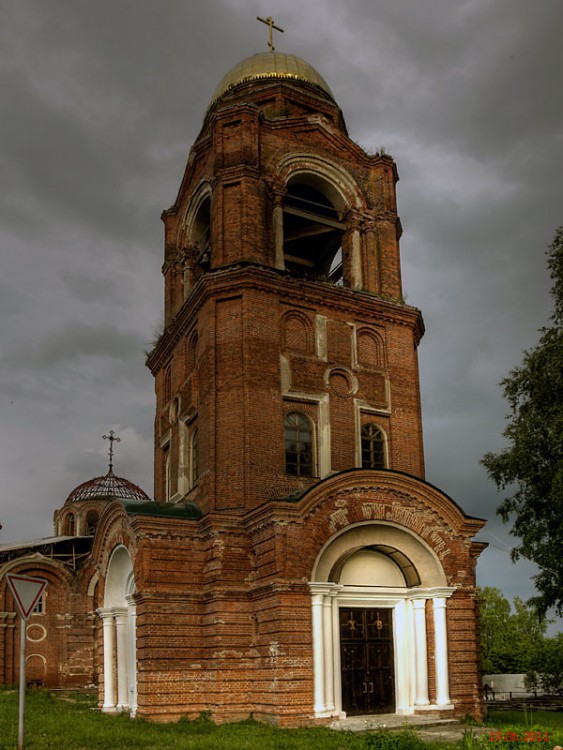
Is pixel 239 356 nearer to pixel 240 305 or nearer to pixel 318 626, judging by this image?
pixel 240 305

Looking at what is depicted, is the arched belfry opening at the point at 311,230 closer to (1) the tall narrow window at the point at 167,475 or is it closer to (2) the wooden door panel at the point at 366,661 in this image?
(1) the tall narrow window at the point at 167,475

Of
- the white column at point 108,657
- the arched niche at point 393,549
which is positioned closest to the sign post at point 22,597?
the arched niche at point 393,549

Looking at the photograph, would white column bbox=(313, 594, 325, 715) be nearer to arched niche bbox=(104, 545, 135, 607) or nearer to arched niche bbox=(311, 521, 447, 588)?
arched niche bbox=(311, 521, 447, 588)

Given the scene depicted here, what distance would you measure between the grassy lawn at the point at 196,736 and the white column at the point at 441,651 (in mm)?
1141

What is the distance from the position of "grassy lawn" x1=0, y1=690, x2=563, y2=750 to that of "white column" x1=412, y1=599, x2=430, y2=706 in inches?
58.6

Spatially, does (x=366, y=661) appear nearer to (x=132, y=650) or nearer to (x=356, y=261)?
(x=132, y=650)

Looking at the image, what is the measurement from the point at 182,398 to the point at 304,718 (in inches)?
375

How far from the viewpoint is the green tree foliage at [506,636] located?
45.1m

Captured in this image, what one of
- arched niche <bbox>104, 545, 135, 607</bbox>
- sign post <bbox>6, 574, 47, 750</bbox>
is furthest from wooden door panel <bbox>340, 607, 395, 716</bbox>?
sign post <bbox>6, 574, 47, 750</bbox>

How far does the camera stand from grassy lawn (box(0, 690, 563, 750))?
11758 millimetres

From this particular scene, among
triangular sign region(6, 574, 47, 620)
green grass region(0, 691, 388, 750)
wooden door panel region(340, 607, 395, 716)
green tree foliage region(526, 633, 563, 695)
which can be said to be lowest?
green tree foliage region(526, 633, 563, 695)

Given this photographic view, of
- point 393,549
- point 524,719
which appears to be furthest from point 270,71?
point 524,719

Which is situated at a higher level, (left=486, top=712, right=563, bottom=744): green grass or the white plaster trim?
the white plaster trim

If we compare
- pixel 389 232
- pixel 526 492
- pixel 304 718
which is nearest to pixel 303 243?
pixel 389 232
